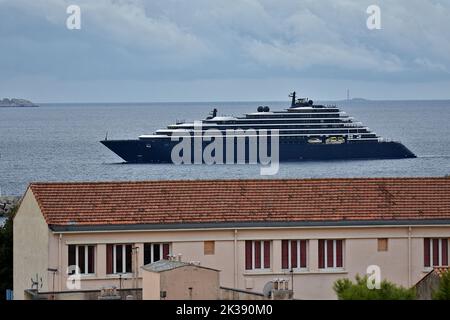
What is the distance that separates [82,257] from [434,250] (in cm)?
462

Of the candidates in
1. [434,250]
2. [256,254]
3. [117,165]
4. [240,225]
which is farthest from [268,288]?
[117,165]

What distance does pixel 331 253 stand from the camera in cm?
2091

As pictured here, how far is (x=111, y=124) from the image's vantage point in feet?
619

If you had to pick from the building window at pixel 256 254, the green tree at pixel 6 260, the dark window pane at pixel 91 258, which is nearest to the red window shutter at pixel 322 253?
the building window at pixel 256 254

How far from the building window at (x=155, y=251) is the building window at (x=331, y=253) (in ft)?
6.60

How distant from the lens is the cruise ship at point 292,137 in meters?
117

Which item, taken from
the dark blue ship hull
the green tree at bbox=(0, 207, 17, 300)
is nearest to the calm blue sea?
the dark blue ship hull

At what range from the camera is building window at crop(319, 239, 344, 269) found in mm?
20828

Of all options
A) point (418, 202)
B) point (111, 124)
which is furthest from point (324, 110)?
point (418, 202)

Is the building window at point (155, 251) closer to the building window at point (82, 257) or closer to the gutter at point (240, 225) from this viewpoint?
the gutter at point (240, 225)

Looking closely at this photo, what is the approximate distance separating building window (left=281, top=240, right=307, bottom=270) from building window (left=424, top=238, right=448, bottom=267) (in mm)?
1615

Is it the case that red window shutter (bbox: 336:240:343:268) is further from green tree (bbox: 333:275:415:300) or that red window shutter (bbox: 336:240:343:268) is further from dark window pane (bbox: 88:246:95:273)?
green tree (bbox: 333:275:415:300)

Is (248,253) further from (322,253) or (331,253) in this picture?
(331,253)
